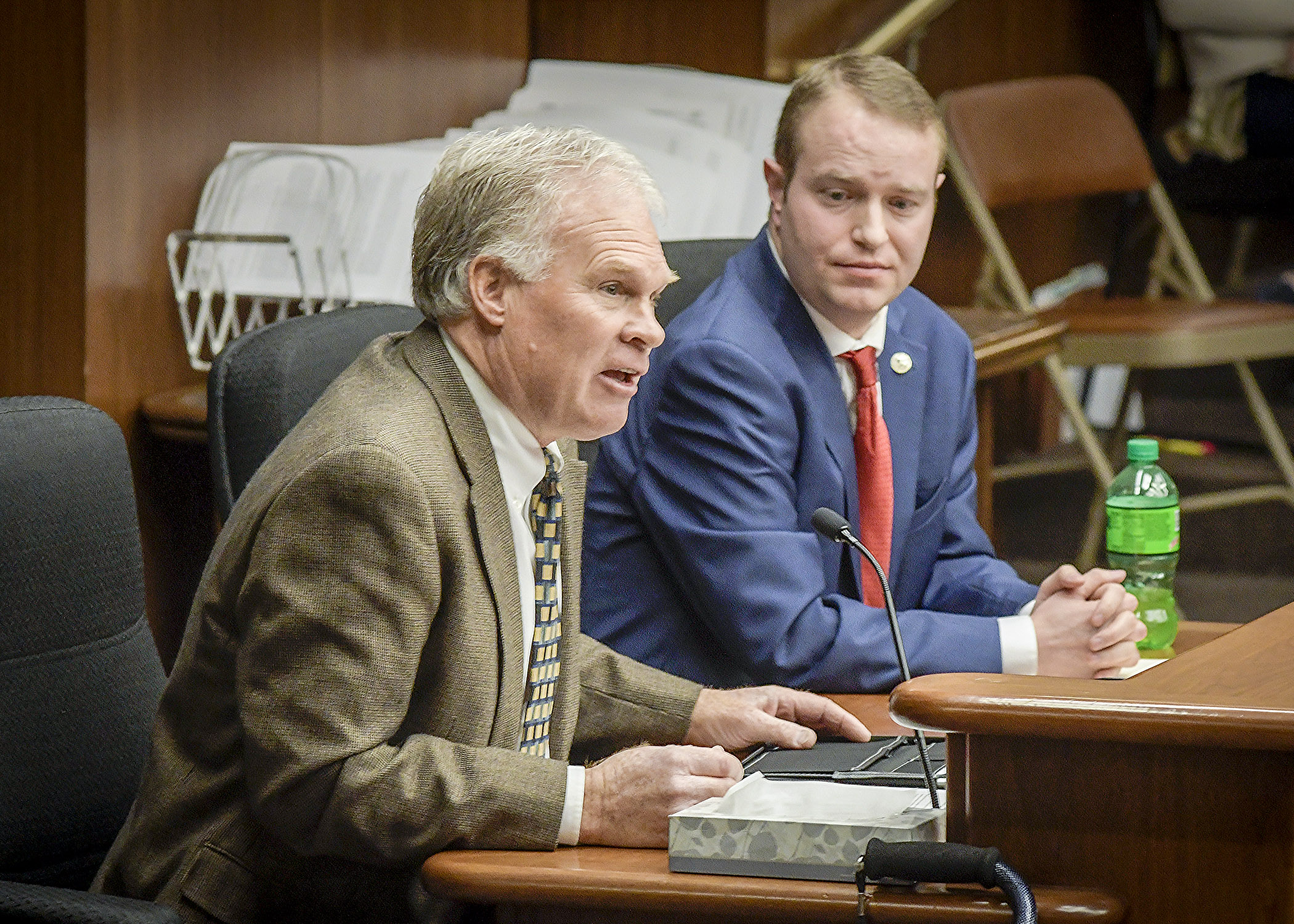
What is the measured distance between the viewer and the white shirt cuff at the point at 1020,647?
1817 millimetres

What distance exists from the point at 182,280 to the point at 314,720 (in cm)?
153

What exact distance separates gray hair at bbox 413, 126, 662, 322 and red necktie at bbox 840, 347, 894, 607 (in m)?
0.60

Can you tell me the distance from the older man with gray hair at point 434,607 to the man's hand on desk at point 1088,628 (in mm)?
299

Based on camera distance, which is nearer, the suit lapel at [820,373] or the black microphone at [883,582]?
the black microphone at [883,582]

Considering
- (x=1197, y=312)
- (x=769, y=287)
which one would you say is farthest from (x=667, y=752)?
(x=1197, y=312)

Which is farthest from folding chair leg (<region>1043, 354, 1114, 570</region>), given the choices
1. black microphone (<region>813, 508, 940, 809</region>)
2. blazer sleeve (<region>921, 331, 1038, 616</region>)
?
black microphone (<region>813, 508, 940, 809</region>)

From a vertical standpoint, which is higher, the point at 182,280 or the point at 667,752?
the point at 182,280

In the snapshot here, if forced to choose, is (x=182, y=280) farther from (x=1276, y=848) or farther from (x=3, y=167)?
(x=1276, y=848)

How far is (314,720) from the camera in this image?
4.27 feet

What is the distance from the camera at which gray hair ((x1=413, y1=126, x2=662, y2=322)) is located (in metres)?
1.46

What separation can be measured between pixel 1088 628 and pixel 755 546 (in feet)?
1.18

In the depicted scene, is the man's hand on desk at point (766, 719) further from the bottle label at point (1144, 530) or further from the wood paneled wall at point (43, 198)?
the wood paneled wall at point (43, 198)

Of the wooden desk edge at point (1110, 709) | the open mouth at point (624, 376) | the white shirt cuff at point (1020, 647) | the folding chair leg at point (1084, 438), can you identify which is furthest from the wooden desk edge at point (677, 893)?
the folding chair leg at point (1084, 438)

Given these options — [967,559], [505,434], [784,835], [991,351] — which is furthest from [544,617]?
[991,351]
